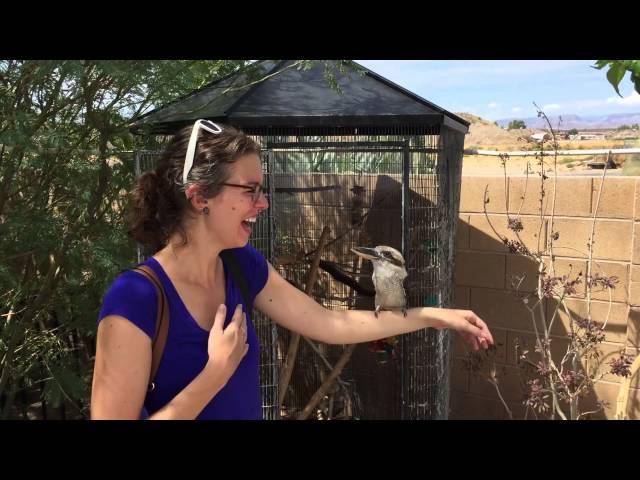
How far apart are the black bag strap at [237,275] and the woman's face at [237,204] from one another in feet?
0.33

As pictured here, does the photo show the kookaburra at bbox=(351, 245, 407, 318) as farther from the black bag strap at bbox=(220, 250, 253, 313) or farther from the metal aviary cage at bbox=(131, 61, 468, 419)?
the metal aviary cage at bbox=(131, 61, 468, 419)

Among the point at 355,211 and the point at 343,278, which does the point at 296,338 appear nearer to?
the point at 343,278

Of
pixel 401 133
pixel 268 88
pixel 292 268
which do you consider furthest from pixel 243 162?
pixel 292 268

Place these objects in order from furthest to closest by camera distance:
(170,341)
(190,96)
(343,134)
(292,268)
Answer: (292,268)
(190,96)
(343,134)
(170,341)

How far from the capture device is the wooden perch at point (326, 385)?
400 cm

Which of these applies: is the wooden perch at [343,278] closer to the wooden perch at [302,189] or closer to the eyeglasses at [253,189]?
the wooden perch at [302,189]

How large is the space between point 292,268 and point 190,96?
1.32m

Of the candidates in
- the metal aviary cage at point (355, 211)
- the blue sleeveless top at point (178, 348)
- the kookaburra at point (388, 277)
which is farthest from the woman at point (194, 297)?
the metal aviary cage at point (355, 211)

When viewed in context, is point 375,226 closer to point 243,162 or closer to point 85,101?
point 85,101

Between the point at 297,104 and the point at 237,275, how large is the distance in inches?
88.5

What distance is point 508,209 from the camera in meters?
4.30

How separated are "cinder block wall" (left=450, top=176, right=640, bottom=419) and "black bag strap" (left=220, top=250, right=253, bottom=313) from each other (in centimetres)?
288

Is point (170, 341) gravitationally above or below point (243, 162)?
below

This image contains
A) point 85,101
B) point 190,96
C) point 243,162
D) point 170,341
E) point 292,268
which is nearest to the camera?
point 170,341
